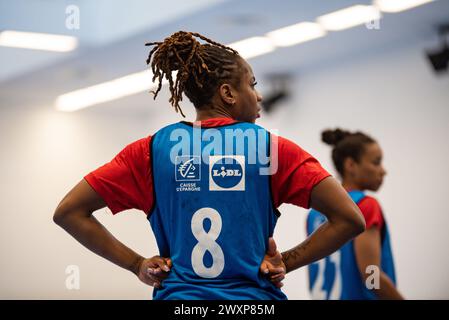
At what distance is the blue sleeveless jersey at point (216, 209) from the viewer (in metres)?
1.43

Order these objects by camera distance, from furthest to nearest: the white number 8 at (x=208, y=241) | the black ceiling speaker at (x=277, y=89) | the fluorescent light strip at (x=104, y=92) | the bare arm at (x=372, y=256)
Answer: the black ceiling speaker at (x=277, y=89) < the fluorescent light strip at (x=104, y=92) < the bare arm at (x=372, y=256) < the white number 8 at (x=208, y=241)

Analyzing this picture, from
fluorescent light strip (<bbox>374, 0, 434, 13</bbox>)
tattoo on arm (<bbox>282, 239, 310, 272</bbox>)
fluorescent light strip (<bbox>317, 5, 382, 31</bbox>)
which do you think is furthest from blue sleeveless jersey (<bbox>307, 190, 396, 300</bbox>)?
fluorescent light strip (<bbox>317, 5, 382, 31</bbox>)

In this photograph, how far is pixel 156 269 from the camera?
1.50 meters

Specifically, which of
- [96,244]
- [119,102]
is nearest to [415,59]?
[119,102]

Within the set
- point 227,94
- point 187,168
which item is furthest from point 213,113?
point 187,168

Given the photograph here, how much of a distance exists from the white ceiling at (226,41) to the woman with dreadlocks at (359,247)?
183 cm

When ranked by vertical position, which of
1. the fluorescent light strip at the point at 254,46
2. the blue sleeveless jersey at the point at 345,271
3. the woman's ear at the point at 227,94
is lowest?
the blue sleeveless jersey at the point at 345,271

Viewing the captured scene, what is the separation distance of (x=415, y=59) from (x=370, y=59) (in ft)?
1.15

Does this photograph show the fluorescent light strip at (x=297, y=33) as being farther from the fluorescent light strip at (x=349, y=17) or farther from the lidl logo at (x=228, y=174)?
the lidl logo at (x=228, y=174)

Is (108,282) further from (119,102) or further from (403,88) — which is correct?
(403,88)

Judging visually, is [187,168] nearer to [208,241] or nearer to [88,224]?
[208,241]

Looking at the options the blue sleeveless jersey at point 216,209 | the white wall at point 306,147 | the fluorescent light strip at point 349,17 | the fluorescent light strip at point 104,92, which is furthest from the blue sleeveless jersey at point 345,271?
the fluorescent light strip at point 104,92

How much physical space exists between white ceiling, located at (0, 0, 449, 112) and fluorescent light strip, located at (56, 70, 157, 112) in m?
0.05

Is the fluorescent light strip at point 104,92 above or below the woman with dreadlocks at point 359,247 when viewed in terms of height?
above
